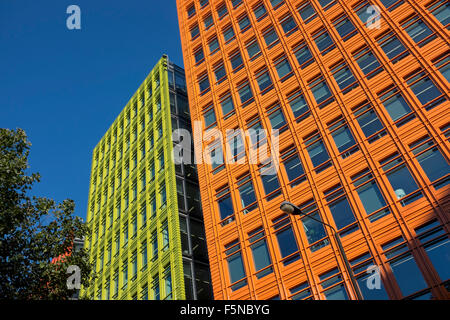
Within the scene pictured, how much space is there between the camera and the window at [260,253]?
29.8 metres

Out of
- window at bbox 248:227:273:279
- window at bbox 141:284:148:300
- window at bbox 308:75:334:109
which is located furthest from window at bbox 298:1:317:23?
window at bbox 141:284:148:300

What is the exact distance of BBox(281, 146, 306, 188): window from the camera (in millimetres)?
31844

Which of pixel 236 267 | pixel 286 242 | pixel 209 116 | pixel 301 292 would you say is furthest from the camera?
pixel 209 116

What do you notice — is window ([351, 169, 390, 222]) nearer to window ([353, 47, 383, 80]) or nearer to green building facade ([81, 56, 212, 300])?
window ([353, 47, 383, 80])

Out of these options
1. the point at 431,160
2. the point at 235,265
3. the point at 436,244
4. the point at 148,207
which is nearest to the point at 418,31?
the point at 431,160

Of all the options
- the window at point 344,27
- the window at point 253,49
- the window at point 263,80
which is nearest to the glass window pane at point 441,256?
the window at point 344,27

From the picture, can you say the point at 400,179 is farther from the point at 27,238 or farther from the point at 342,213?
the point at 27,238

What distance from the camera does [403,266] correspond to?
80.1 feet

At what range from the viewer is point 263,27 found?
43750 millimetres

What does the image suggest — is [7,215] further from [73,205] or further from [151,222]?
[151,222]

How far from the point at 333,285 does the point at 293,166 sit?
30.8ft

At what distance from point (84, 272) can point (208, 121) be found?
21.9m

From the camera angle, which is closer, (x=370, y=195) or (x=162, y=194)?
(x=370, y=195)
